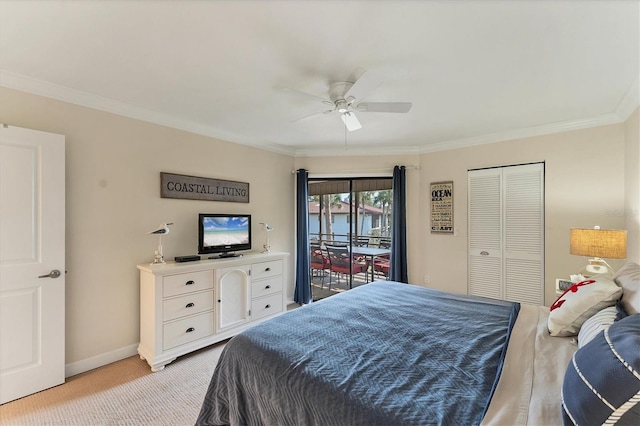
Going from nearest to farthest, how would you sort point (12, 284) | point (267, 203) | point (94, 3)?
point (94, 3), point (12, 284), point (267, 203)

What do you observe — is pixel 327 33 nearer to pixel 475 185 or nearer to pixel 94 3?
pixel 94 3

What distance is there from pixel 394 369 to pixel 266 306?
8.36 feet

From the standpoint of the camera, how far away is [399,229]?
4.28 m

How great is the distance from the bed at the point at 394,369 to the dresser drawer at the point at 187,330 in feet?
4.09

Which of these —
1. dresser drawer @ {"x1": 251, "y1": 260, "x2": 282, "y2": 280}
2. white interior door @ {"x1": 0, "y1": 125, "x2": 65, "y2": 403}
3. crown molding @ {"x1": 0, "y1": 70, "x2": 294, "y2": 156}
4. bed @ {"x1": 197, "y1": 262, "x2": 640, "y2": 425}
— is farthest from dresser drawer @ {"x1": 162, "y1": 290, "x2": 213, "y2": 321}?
crown molding @ {"x1": 0, "y1": 70, "x2": 294, "y2": 156}

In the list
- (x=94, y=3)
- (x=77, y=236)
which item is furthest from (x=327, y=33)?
Answer: (x=77, y=236)

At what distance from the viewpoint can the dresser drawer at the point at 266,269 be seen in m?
3.39

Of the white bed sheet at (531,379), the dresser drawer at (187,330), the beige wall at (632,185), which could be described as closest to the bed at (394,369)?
the white bed sheet at (531,379)

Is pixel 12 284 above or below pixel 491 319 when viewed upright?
above

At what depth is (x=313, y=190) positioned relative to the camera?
4812mm

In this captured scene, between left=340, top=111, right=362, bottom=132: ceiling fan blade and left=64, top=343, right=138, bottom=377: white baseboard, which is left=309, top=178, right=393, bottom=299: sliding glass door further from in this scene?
left=64, top=343, right=138, bottom=377: white baseboard

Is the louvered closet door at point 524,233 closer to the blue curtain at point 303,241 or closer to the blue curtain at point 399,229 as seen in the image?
the blue curtain at point 399,229

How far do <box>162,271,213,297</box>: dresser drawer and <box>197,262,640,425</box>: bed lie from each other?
1307 millimetres

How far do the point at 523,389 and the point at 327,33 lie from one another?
196 centimetres
